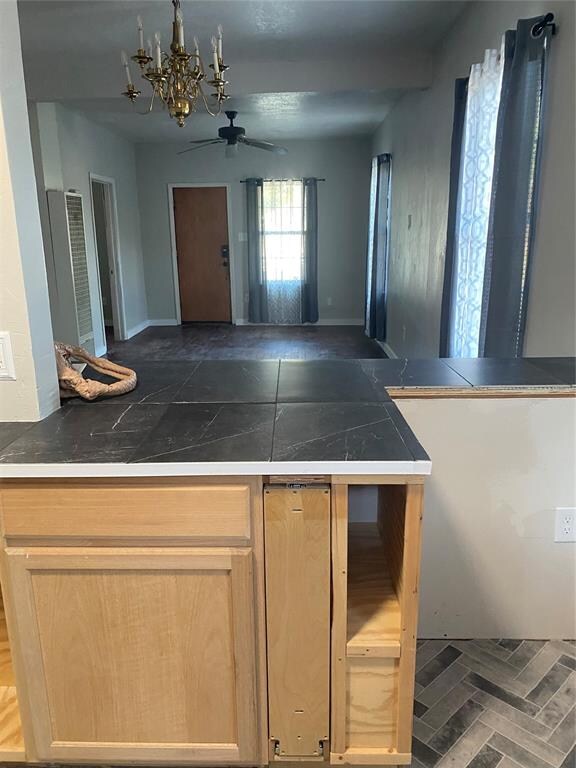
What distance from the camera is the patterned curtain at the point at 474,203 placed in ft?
7.92

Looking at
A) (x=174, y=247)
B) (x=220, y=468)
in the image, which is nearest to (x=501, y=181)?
(x=220, y=468)

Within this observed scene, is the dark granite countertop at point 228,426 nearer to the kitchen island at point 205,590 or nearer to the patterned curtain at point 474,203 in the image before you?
the kitchen island at point 205,590

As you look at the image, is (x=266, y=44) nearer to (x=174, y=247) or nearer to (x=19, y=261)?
(x=19, y=261)

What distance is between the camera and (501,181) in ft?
6.78

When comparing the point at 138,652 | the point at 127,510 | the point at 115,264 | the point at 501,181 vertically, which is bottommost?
the point at 138,652

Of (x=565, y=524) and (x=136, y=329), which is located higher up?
(x=565, y=524)

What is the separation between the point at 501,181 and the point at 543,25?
0.53 m

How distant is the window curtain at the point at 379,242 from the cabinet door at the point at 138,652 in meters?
5.22

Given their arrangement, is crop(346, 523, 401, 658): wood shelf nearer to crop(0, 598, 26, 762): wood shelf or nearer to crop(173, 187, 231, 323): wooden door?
crop(0, 598, 26, 762): wood shelf

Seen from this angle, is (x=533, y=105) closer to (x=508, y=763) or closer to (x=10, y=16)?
(x=10, y=16)

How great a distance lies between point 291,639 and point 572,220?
5.20 ft

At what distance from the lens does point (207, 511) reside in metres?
1.13

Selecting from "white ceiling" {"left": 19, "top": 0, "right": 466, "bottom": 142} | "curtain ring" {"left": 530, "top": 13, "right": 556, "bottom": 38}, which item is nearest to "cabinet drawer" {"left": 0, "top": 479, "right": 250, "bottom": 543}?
"curtain ring" {"left": 530, "top": 13, "right": 556, "bottom": 38}

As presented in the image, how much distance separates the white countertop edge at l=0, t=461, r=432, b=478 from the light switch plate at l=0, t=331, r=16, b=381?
1.04ft
